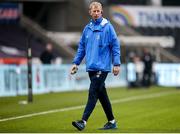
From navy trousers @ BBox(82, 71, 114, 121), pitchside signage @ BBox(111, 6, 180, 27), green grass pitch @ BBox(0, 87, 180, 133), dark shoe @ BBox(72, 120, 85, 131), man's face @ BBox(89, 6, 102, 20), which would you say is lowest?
green grass pitch @ BBox(0, 87, 180, 133)

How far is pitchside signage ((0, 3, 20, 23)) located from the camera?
40.7 meters

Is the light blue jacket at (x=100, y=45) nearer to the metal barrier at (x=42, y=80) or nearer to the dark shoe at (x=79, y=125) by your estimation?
the dark shoe at (x=79, y=125)

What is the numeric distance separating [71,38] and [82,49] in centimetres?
2997

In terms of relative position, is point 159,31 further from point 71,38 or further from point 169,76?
point 169,76

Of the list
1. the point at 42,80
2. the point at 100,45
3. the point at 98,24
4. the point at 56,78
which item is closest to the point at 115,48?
the point at 100,45

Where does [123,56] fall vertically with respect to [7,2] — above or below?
below

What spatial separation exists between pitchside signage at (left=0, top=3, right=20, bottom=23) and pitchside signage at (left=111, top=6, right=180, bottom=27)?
741 cm

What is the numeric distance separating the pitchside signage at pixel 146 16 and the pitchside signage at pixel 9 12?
24.3 ft

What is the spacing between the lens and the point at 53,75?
103 ft

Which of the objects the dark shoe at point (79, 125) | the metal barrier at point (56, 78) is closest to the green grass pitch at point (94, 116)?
the dark shoe at point (79, 125)

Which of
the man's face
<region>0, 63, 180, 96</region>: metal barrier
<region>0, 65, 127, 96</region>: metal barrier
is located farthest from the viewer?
<region>0, 63, 180, 96</region>: metal barrier

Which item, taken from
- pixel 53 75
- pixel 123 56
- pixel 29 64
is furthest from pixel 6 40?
pixel 29 64

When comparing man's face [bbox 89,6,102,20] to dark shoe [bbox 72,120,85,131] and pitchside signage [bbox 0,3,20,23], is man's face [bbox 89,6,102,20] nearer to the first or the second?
dark shoe [bbox 72,120,85,131]

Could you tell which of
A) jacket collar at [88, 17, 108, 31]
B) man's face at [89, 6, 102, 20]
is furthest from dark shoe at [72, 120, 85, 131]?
man's face at [89, 6, 102, 20]
